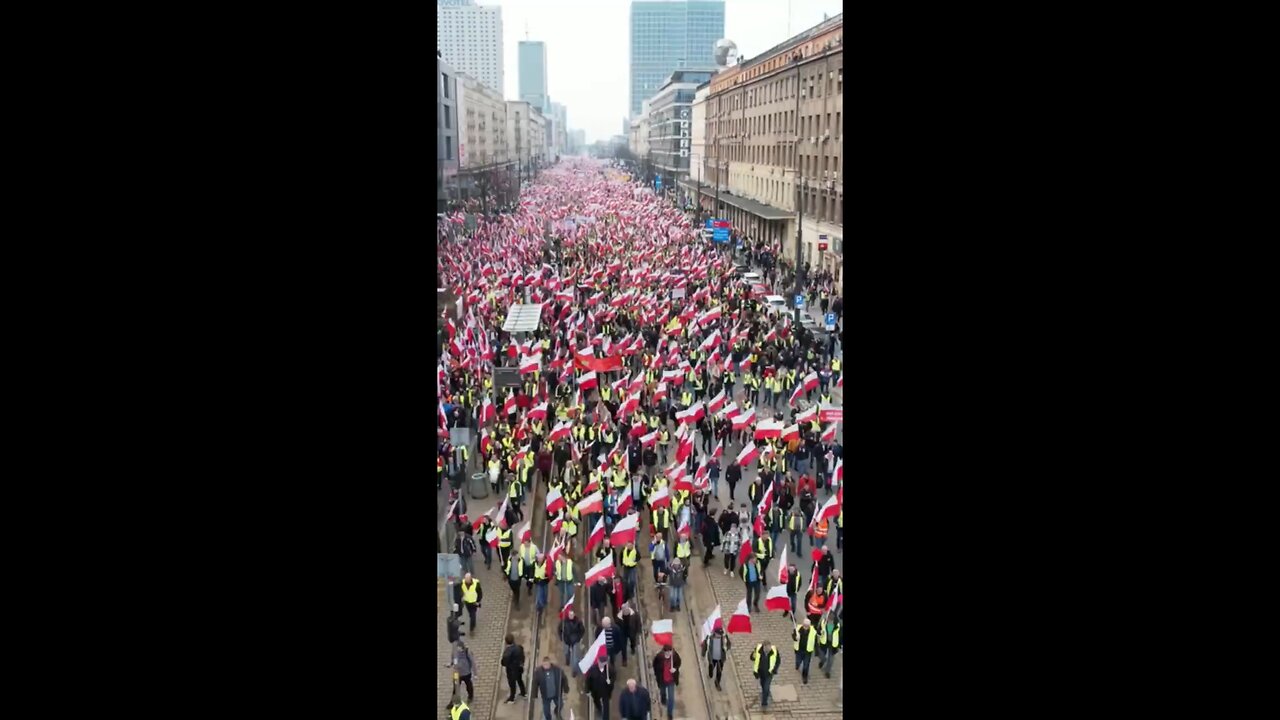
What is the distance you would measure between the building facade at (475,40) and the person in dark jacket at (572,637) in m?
29.5

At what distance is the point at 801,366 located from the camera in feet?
93.5

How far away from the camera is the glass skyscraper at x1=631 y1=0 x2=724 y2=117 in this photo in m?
55.8

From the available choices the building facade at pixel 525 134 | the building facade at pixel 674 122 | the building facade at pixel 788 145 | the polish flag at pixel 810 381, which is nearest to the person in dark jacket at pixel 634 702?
the polish flag at pixel 810 381

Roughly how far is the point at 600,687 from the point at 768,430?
8.67 meters

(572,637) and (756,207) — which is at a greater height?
(756,207)

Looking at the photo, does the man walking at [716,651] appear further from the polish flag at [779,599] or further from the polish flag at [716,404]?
the polish flag at [716,404]

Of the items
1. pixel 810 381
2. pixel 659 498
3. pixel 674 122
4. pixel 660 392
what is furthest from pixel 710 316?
pixel 674 122

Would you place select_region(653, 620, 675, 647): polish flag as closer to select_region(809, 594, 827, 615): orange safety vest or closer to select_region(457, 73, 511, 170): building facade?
select_region(809, 594, 827, 615): orange safety vest

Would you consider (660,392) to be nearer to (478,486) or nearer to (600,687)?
(478,486)

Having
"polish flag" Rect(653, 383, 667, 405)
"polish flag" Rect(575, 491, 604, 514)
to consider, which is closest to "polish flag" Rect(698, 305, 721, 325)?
"polish flag" Rect(653, 383, 667, 405)

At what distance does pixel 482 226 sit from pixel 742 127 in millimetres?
18358

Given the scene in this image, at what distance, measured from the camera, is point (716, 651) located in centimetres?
1441

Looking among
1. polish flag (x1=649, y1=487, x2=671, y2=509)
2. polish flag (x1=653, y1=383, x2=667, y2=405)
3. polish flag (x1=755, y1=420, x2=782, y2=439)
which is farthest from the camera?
polish flag (x1=653, y1=383, x2=667, y2=405)

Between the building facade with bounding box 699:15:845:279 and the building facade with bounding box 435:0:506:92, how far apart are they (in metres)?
12.8
